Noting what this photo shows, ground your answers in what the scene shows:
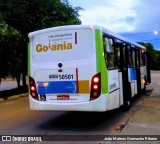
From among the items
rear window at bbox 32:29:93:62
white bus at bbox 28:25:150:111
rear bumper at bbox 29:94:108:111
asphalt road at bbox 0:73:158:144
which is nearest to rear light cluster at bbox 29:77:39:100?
white bus at bbox 28:25:150:111

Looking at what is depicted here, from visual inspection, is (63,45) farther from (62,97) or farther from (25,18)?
(25,18)

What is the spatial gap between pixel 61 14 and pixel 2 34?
5.63 meters

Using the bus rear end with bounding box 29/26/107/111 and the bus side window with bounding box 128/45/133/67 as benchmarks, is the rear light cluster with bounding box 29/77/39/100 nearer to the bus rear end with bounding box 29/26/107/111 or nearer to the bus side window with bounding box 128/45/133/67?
the bus rear end with bounding box 29/26/107/111

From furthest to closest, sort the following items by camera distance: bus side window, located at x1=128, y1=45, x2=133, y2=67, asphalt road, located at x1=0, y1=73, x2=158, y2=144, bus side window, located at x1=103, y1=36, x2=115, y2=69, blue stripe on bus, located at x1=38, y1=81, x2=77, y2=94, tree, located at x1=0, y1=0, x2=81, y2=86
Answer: tree, located at x1=0, y1=0, x2=81, y2=86
bus side window, located at x1=128, y1=45, x2=133, y2=67
bus side window, located at x1=103, y1=36, x2=115, y2=69
blue stripe on bus, located at x1=38, y1=81, x2=77, y2=94
asphalt road, located at x1=0, y1=73, x2=158, y2=144

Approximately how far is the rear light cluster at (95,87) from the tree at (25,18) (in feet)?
31.5

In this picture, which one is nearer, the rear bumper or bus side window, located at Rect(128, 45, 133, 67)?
the rear bumper

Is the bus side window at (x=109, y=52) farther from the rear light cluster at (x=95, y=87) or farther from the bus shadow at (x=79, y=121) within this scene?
Answer: the bus shadow at (x=79, y=121)

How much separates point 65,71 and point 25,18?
1073 cm

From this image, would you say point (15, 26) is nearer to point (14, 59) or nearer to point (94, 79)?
point (14, 59)

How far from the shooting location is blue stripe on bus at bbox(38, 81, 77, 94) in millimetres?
10211

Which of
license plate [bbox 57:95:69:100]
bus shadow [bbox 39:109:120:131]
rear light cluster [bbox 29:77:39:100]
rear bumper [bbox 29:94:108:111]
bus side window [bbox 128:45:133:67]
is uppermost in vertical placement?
bus side window [bbox 128:45:133:67]

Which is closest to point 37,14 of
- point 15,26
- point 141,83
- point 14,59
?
point 15,26

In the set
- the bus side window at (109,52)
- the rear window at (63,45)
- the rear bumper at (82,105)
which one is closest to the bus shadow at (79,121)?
the rear bumper at (82,105)

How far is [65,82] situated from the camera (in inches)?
406
